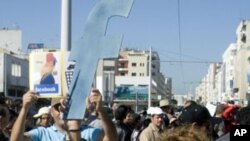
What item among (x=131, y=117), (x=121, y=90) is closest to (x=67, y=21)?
(x=131, y=117)

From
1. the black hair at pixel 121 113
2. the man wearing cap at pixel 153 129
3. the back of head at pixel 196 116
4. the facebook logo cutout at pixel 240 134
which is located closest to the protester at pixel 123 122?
the black hair at pixel 121 113

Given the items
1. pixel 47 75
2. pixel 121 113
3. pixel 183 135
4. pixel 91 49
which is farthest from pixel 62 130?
pixel 121 113

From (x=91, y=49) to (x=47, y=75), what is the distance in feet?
3.35

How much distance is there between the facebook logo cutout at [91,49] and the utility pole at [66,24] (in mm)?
3850

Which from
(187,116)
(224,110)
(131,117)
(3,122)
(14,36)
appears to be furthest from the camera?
(14,36)

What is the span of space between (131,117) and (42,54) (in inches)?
128

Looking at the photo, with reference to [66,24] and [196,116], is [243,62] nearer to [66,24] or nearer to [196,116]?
[66,24]

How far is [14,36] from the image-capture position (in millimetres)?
89562

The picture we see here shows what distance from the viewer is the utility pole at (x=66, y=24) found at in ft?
28.5

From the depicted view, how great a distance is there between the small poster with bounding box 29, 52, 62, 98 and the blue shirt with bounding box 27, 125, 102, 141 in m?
0.59

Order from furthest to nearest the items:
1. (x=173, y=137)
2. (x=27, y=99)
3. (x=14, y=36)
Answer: (x=14, y=36) → (x=27, y=99) → (x=173, y=137)

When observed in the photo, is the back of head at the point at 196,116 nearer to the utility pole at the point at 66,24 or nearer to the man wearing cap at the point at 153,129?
the man wearing cap at the point at 153,129

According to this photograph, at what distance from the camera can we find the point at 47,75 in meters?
5.59

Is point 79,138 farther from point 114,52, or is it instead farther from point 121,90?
point 121,90
